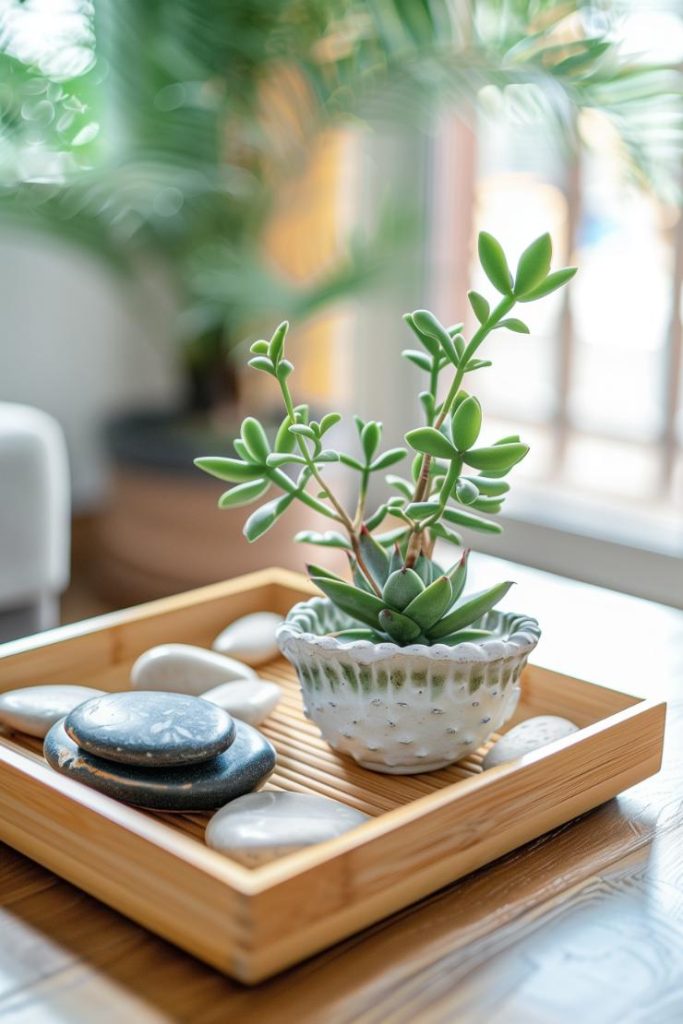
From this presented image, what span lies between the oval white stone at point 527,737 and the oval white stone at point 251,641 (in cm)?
24

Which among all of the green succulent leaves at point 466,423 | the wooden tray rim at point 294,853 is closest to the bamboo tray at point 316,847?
the wooden tray rim at point 294,853

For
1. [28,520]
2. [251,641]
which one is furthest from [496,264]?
[28,520]

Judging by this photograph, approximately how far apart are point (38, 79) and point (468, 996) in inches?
75.0

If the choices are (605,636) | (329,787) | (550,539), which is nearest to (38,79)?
(550,539)

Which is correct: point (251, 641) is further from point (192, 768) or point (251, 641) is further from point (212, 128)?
point (212, 128)

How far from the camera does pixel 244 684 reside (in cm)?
88

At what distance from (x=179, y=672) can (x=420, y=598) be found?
0.25 meters

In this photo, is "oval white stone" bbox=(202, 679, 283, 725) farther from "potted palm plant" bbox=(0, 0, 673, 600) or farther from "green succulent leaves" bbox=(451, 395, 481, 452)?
"potted palm plant" bbox=(0, 0, 673, 600)

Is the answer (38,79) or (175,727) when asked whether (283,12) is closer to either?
(38,79)

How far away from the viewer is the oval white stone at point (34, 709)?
81 centimetres

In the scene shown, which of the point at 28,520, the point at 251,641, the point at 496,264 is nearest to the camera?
the point at 496,264

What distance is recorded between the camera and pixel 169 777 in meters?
0.70

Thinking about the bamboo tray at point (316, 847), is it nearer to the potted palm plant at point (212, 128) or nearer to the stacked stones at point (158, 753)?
the stacked stones at point (158, 753)

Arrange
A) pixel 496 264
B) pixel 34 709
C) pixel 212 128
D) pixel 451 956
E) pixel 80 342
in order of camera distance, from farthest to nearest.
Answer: pixel 80 342 → pixel 212 128 → pixel 34 709 → pixel 496 264 → pixel 451 956
